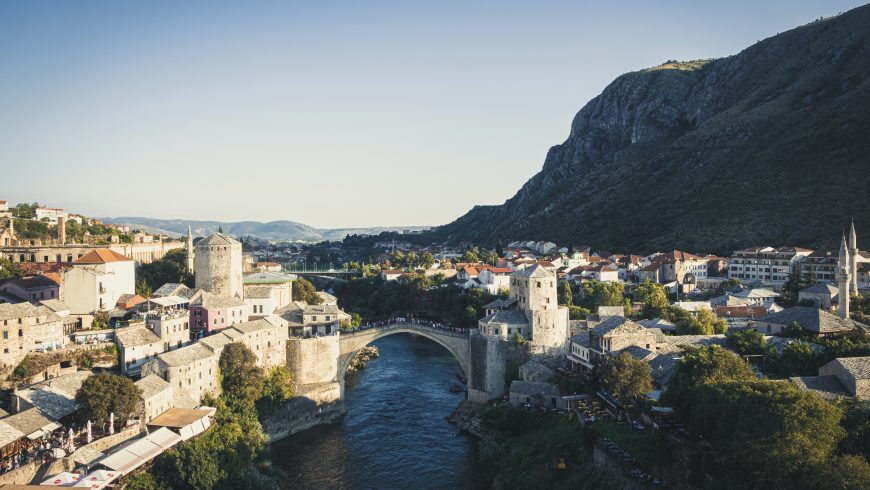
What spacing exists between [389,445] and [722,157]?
3233 inches

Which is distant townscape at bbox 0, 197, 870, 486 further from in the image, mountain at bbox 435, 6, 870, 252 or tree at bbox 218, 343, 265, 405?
mountain at bbox 435, 6, 870, 252

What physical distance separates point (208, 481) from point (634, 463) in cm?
1918

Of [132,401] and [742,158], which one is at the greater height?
[742,158]

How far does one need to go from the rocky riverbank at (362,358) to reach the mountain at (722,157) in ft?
152

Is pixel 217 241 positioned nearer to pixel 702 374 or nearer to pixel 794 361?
pixel 702 374

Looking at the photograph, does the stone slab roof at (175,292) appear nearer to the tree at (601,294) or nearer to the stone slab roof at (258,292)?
the stone slab roof at (258,292)

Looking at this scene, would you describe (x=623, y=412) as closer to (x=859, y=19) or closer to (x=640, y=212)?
(x=640, y=212)

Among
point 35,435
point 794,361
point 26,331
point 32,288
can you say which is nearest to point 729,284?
point 794,361

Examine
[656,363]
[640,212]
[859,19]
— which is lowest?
[656,363]

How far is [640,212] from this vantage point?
105625 millimetres

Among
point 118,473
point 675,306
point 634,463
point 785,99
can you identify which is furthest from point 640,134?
point 118,473

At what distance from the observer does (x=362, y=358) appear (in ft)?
206

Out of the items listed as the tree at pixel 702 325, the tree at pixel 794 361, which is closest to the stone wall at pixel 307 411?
the tree at pixel 702 325

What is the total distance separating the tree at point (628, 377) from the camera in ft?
107
